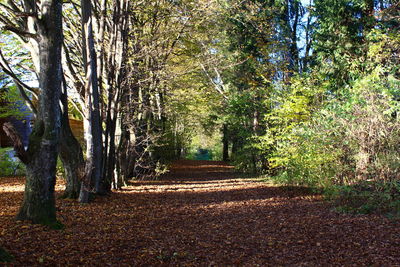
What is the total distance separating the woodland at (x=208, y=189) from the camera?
5523 mm

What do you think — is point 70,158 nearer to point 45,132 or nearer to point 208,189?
point 45,132

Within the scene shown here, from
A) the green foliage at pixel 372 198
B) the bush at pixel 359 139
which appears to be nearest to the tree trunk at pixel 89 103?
the bush at pixel 359 139

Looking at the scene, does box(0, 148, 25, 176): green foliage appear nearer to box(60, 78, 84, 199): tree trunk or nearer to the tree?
box(60, 78, 84, 199): tree trunk

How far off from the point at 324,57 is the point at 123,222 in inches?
458

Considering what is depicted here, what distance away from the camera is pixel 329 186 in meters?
9.82

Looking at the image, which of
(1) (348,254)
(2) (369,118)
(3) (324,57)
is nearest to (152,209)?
(1) (348,254)

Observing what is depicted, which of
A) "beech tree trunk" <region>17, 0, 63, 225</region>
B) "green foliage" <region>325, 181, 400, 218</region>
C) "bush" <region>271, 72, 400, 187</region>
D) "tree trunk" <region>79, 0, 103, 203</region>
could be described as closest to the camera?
"beech tree trunk" <region>17, 0, 63, 225</region>

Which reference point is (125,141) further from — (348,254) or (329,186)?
(348,254)

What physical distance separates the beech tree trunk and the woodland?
0.7 inches

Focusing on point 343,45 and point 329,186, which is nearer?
point 329,186

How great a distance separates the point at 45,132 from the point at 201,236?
3.16 m

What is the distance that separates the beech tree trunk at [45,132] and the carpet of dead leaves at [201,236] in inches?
13.3

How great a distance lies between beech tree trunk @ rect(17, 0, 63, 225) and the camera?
5.91 m

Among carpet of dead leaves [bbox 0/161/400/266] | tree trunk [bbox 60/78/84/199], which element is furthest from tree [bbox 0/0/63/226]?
tree trunk [bbox 60/78/84/199]
